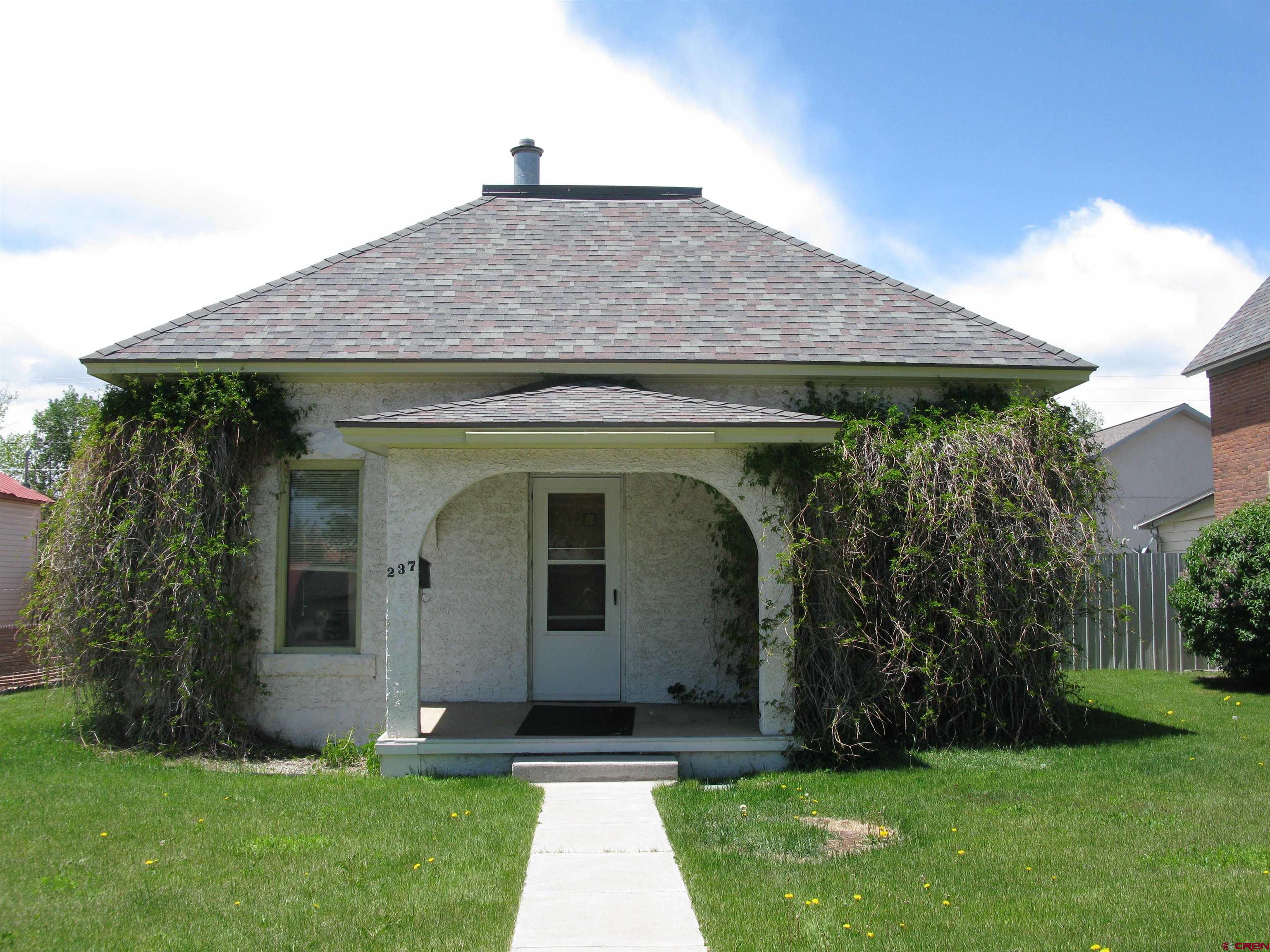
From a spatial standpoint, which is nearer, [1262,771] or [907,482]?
[1262,771]

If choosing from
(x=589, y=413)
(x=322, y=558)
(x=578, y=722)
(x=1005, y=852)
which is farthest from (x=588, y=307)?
(x=1005, y=852)

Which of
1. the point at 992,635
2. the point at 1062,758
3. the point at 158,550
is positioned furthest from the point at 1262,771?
the point at 158,550

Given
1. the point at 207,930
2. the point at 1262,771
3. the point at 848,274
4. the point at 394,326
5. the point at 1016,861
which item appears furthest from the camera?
the point at 848,274

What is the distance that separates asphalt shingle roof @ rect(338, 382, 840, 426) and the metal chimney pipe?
5.88 meters

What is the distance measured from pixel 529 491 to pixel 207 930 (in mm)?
5846

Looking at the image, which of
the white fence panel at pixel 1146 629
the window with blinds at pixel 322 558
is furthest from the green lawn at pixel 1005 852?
the white fence panel at pixel 1146 629

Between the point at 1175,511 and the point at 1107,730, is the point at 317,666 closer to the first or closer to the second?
the point at 1107,730

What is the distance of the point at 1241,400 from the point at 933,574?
1240 cm

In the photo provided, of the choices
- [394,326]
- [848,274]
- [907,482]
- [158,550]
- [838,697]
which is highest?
[848,274]

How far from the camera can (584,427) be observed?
24.6ft

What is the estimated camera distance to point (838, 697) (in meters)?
7.89

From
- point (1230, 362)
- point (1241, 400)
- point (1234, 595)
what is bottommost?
point (1234, 595)

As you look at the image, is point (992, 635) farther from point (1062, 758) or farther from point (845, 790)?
point (845, 790)

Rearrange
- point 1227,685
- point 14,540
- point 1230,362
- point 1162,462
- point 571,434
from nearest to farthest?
point 571,434 → point 1227,685 → point 1230,362 → point 14,540 → point 1162,462
